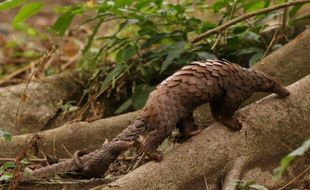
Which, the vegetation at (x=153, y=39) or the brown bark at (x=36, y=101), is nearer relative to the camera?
the vegetation at (x=153, y=39)

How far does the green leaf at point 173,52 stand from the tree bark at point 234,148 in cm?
103

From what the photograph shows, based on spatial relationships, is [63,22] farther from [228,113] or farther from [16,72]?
[16,72]

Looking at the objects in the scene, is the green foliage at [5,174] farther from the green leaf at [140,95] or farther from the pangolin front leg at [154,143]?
the green leaf at [140,95]

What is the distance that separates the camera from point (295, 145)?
3.11 meters

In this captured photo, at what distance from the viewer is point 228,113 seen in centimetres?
301

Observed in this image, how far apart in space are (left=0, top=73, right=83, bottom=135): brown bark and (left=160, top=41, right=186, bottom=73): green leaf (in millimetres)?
842

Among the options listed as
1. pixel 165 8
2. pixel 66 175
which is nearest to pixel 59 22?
pixel 165 8

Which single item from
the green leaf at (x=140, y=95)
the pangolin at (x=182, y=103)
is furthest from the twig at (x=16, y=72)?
the pangolin at (x=182, y=103)

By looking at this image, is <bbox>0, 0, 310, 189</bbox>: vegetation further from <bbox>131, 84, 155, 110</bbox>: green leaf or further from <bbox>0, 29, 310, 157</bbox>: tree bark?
<bbox>0, 29, 310, 157</bbox>: tree bark

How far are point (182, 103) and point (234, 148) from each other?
35 cm

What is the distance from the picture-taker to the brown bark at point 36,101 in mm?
4430

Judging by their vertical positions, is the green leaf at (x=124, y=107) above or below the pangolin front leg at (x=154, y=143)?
below

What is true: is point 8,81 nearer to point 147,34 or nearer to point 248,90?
point 147,34

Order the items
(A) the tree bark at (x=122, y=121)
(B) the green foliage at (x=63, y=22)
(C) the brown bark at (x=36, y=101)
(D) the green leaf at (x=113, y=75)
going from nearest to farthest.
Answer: (A) the tree bark at (x=122, y=121) < (B) the green foliage at (x=63, y=22) < (D) the green leaf at (x=113, y=75) < (C) the brown bark at (x=36, y=101)
